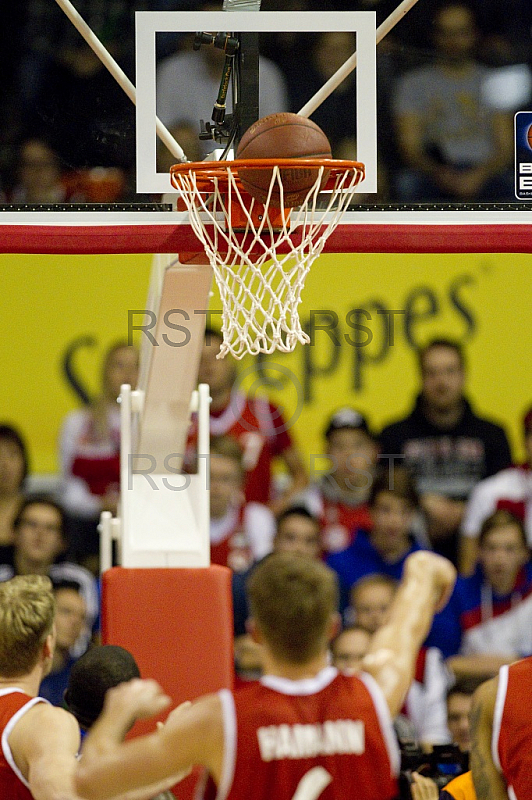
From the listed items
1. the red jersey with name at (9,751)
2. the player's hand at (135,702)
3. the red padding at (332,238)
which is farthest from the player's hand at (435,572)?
the red padding at (332,238)

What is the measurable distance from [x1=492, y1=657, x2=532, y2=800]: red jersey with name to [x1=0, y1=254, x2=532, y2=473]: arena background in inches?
167

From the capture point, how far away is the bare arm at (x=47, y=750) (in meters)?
2.40

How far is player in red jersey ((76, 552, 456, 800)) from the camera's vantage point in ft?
6.33

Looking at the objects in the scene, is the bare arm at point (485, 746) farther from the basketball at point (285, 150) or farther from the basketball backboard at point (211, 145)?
the basketball backboard at point (211, 145)

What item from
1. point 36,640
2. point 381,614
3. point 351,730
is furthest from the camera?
point 381,614

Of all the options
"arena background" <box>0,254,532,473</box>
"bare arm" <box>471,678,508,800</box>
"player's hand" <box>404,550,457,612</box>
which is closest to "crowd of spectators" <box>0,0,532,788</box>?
"arena background" <box>0,254,532,473</box>

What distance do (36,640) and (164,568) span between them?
1.57 meters

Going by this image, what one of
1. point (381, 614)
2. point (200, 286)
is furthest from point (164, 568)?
point (381, 614)

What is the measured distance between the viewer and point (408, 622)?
2.11 meters

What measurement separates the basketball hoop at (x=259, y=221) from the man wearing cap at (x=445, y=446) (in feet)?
8.70

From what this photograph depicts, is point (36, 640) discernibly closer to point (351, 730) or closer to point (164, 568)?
point (351, 730)

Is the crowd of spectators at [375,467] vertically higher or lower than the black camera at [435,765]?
higher

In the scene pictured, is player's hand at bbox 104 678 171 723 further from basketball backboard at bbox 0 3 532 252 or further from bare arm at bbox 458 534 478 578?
bare arm at bbox 458 534 478 578

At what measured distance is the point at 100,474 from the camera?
6430 millimetres
